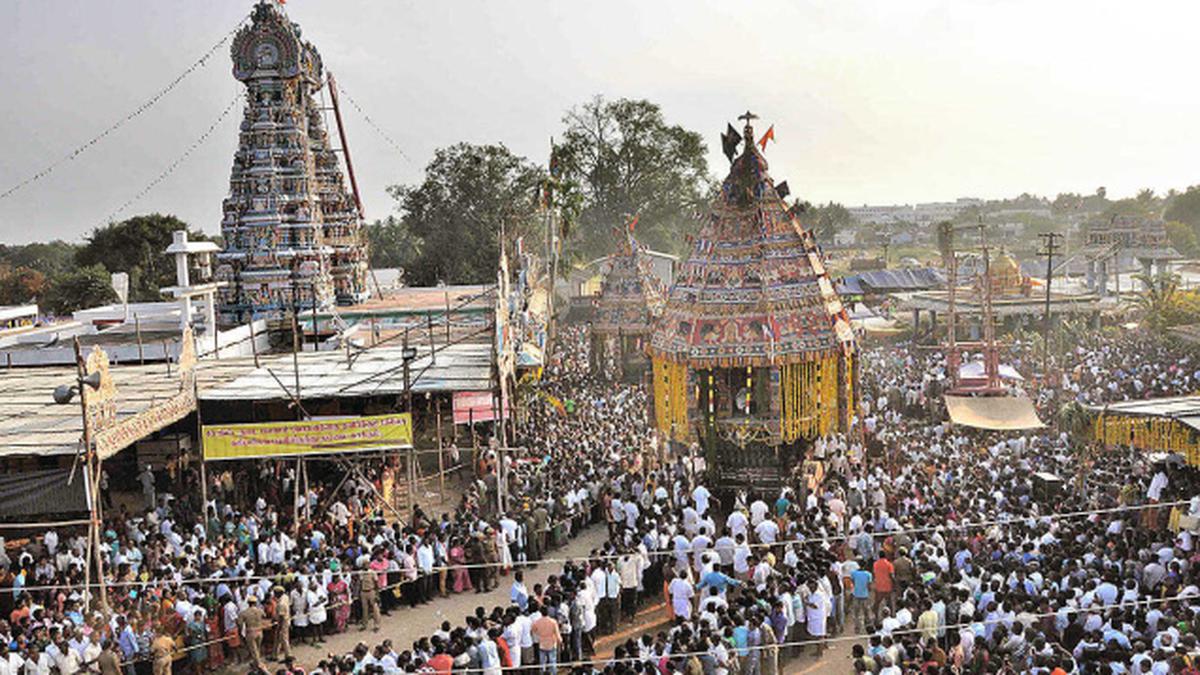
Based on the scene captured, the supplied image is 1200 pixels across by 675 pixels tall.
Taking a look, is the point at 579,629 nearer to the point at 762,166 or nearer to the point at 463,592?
the point at 463,592

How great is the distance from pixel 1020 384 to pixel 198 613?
64.3 ft

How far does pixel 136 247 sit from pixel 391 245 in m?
21.3

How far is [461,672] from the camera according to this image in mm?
10305

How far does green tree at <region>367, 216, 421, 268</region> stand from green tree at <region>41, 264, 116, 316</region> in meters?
22.6

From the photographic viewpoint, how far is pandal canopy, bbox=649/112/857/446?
17328 mm

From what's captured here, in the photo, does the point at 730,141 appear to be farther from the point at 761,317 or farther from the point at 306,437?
the point at 306,437

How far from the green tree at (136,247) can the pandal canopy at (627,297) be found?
31.3 metres

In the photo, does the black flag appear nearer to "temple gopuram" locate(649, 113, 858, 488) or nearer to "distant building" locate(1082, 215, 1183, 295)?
"temple gopuram" locate(649, 113, 858, 488)

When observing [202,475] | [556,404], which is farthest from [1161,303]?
[202,475]

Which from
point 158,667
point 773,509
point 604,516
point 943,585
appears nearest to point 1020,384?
point 773,509

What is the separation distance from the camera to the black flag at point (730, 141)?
18000 millimetres

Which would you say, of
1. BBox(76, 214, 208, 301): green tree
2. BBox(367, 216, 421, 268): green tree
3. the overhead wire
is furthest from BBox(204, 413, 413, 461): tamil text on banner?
BBox(367, 216, 421, 268): green tree

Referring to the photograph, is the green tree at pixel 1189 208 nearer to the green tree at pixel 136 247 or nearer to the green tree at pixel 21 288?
the green tree at pixel 136 247

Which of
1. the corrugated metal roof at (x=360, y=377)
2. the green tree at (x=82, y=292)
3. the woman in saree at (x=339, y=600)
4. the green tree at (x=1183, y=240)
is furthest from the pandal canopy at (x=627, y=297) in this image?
the green tree at (x=1183, y=240)
